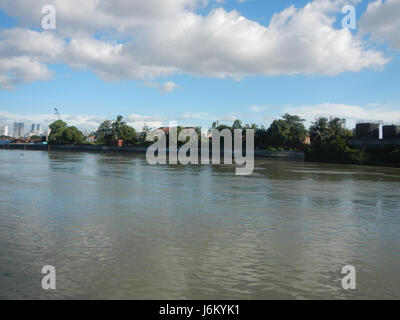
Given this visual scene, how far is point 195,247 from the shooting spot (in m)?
12.2

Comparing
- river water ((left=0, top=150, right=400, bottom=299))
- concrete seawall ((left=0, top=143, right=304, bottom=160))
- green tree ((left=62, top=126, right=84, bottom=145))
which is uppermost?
green tree ((left=62, top=126, right=84, bottom=145))

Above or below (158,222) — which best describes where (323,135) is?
above

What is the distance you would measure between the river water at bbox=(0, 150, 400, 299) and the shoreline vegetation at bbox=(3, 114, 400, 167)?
5555cm

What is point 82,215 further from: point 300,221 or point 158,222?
point 300,221

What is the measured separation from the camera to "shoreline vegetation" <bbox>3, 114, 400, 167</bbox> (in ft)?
242

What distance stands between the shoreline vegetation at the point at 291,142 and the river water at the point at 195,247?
55551 millimetres

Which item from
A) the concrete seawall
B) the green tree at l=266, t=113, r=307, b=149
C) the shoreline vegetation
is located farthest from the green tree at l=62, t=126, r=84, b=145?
the green tree at l=266, t=113, r=307, b=149

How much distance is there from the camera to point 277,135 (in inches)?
4402

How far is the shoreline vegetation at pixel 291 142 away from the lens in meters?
73.7

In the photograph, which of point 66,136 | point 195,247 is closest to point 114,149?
point 66,136

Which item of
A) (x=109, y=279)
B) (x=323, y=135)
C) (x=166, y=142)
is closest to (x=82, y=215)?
(x=109, y=279)

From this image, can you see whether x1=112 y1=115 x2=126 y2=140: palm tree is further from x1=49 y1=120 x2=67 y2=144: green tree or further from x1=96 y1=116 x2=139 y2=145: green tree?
x1=49 y1=120 x2=67 y2=144: green tree
